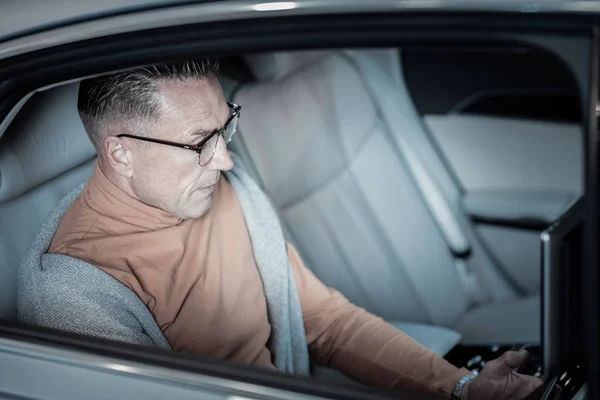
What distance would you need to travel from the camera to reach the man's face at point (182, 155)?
1365 mm

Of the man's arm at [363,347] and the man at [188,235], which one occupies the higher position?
the man at [188,235]

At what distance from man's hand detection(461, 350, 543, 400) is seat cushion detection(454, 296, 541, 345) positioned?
21.5 inches

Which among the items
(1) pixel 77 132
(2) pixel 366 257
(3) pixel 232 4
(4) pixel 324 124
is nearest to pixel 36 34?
(3) pixel 232 4

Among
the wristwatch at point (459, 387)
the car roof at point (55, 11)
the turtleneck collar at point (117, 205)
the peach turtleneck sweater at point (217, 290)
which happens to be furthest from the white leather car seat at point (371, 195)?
the car roof at point (55, 11)

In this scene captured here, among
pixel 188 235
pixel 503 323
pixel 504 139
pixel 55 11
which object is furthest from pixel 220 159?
pixel 504 139

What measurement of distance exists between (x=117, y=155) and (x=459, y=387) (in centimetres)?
79

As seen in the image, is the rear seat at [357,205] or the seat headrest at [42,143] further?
the rear seat at [357,205]

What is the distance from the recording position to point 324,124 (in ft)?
6.81

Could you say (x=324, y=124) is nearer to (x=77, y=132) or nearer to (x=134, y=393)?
(x=77, y=132)

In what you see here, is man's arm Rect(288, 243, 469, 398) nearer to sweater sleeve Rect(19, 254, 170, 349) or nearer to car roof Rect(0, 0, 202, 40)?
sweater sleeve Rect(19, 254, 170, 349)

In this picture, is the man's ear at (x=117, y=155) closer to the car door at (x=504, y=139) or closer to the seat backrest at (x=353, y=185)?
the seat backrest at (x=353, y=185)

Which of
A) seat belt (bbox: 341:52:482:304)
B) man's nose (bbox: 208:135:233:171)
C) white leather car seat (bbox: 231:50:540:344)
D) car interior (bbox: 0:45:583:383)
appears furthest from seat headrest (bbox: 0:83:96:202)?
seat belt (bbox: 341:52:482:304)

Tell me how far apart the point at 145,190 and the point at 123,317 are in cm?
28

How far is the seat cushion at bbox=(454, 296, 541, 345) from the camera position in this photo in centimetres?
203
